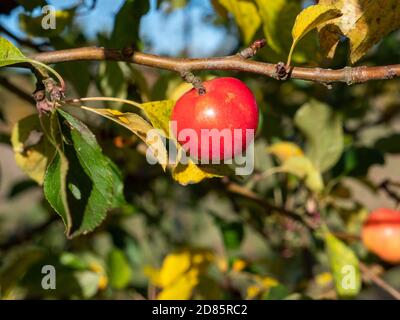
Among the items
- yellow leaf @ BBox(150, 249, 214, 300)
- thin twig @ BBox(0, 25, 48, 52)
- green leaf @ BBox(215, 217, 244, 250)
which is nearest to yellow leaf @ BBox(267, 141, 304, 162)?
green leaf @ BBox(215, 217, 244, 250)

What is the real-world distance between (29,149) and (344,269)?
60 centimetres

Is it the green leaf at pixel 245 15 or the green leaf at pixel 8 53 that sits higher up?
the green leaf at pixel 245 15

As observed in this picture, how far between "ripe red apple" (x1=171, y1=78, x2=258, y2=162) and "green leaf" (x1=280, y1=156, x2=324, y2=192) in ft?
1.70

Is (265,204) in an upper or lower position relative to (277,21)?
lower

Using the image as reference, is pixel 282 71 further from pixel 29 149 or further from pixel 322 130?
pixel 322 130

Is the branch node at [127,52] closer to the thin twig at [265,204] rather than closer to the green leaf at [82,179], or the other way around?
the green leaf at [82,179]

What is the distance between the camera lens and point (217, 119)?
615 millimetres

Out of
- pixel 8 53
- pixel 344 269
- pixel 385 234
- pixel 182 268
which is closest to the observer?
pixel 8 53

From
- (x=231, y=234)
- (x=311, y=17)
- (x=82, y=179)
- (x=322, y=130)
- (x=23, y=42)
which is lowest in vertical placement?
(x=82, y=179)

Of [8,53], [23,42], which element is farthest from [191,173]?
[23,42]

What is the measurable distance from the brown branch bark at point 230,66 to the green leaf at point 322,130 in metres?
0.53

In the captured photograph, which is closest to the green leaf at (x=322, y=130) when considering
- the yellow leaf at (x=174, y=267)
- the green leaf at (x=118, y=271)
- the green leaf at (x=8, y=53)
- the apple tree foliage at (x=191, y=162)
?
the apple tree foliage at (x=191, y=162)

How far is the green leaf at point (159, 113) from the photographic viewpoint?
625mm
